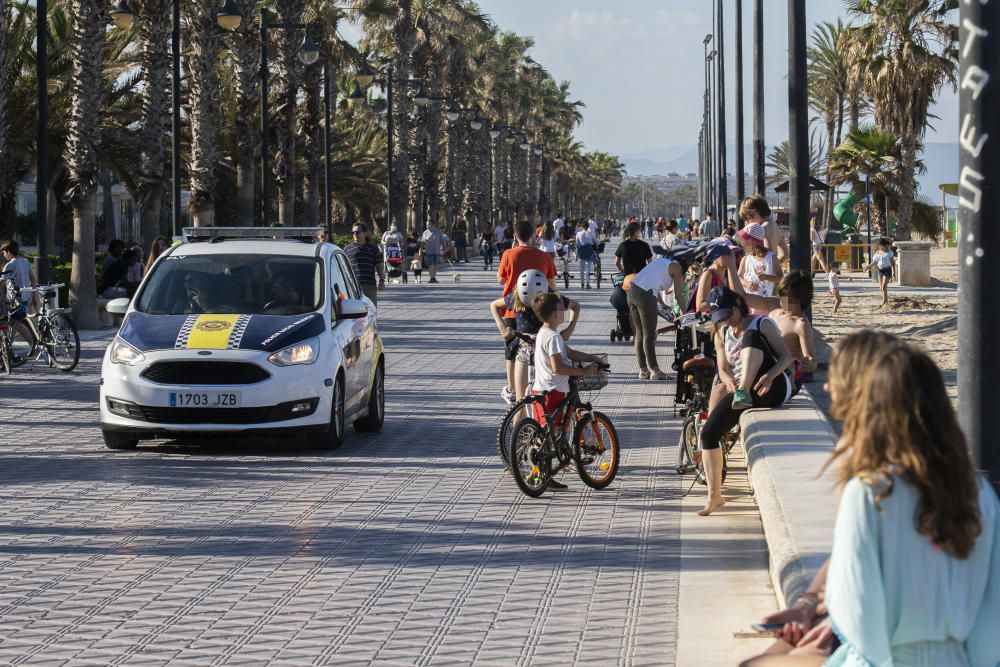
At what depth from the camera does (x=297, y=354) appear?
41.8 ft


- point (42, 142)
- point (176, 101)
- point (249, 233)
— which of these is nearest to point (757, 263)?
point (249, 233)

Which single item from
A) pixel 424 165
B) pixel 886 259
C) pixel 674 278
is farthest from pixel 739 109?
pixel 424 165

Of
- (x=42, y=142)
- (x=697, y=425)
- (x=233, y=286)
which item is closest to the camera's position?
(x=697, y=425)

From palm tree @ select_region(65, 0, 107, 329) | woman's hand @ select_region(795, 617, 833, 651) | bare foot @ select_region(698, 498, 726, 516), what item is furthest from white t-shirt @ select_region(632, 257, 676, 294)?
woman's hand @ select_region(795, 617, 833, 651)

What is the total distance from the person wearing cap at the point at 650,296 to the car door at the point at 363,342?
4.49m

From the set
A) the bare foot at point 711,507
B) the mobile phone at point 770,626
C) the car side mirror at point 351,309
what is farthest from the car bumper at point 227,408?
the mobile phone at point 770,626

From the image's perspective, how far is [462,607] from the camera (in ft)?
24.9

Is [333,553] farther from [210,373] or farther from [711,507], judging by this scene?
[210,373]

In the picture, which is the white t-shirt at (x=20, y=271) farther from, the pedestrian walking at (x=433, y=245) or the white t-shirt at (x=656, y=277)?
the pedestrian walking at (x=433, y=245)

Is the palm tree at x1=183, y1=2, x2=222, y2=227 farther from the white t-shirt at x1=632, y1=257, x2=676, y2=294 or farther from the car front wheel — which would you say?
the car front wheel

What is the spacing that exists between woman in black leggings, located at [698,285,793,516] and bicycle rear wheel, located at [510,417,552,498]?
3.64 feet

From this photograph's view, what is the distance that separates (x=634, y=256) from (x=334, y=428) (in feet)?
27.2

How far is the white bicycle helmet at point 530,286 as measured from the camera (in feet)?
40.9

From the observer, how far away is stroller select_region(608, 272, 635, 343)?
73.4ft
